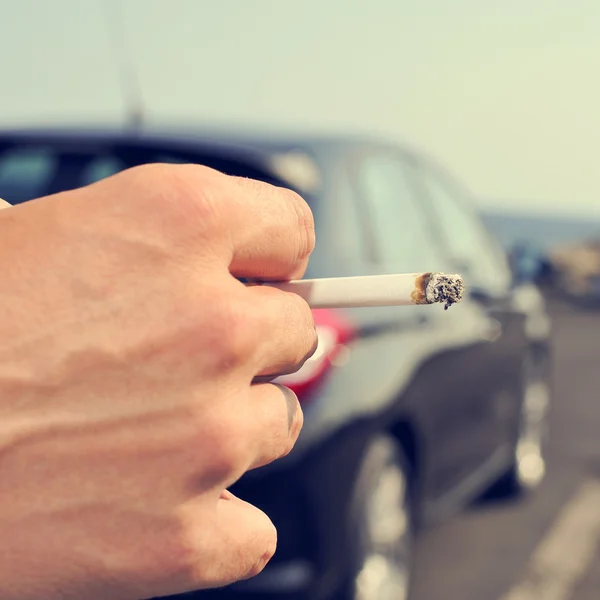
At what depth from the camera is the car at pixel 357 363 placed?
292 centimetres

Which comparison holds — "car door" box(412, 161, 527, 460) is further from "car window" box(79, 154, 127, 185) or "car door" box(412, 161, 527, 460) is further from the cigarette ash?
the cigarette ash

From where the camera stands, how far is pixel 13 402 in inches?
35.1

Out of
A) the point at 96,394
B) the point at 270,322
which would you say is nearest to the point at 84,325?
the point at 96,394

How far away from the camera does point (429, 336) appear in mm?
3742

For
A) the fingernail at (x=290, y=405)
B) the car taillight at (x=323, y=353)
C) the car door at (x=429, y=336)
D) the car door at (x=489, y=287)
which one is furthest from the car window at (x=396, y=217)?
the fingernail at (x=290, y=405)

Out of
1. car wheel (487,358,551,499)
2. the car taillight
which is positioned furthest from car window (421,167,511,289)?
the car taillight

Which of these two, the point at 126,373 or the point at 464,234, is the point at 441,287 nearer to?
the point at 126,373

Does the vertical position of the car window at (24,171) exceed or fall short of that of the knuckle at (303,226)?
it falls short

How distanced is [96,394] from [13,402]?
8cm

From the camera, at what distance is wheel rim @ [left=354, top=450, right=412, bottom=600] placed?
10.7 ft

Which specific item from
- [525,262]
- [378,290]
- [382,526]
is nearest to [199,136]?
[382,526]

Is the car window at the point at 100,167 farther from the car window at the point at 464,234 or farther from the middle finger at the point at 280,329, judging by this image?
the middle finger at the point at 280,329

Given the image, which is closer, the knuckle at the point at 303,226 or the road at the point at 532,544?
the knuckle at the point at 303,226

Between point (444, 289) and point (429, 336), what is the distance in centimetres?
282
